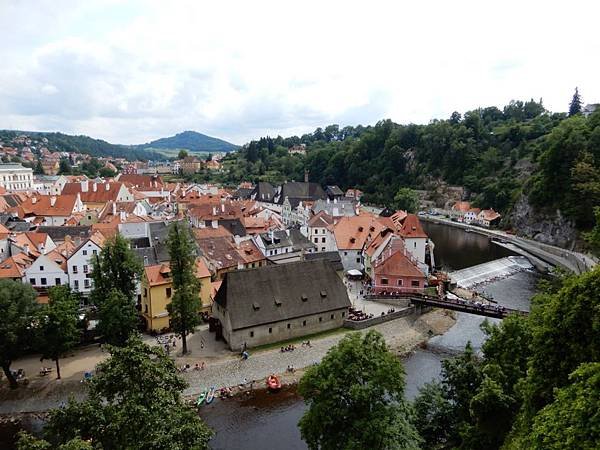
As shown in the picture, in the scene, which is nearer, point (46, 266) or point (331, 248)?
point (46, 266)

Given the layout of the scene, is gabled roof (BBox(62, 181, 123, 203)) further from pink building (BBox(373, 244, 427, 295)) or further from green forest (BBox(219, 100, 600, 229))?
green forest (BBox(219, 100, 600, 229))

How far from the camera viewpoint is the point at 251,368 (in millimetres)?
32625

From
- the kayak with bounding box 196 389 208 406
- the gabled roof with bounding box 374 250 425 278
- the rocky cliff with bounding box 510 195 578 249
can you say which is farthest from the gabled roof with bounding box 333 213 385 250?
the rocky cliff with bounding box 510 195 578 249

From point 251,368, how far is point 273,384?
2557 millimetres

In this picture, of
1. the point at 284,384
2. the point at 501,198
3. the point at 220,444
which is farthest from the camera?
the point at 501,198

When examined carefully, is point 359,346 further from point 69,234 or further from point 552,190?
point 552,190

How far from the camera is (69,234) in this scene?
53844 millimetres

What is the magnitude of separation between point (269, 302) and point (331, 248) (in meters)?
25.7

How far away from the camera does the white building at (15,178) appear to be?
383ft

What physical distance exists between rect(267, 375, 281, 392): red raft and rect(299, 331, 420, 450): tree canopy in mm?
11447

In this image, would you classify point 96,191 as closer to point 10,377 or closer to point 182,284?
point 182,284

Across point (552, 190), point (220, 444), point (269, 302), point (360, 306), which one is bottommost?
point (220, 444)

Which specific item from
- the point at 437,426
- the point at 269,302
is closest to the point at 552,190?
the point at 269,302

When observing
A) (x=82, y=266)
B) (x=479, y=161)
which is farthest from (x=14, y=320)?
(x=479, y=161)
